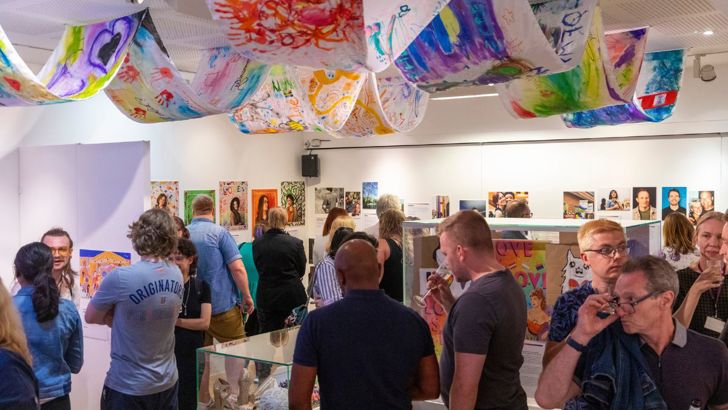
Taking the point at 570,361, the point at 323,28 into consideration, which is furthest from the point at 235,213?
the point at 570,361

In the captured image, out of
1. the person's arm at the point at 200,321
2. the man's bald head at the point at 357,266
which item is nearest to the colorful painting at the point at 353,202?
the person's arm at the point at 200,321

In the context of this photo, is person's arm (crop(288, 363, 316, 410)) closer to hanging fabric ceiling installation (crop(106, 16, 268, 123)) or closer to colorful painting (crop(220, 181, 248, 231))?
hanging fabric ceiling installation (crop(106, 16, 268, 123))

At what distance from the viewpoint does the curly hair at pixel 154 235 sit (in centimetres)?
403

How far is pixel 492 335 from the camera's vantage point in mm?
3064

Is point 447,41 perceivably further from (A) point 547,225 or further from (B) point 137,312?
(B) point 137,312

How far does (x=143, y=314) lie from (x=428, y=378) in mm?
1658

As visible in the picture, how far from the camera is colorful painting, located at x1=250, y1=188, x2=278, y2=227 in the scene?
8891 millimetres

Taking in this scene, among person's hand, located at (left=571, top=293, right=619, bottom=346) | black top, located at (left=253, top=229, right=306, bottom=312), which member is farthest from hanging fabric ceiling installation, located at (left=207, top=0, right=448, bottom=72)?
black top, located at (left=253, top=229, right=306, bottom=312)

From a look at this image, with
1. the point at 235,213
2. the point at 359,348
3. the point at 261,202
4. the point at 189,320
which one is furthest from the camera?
the point at 261,202

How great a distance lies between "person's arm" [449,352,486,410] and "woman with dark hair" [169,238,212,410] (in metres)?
2.26

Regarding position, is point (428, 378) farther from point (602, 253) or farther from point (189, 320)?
point (189, 320)

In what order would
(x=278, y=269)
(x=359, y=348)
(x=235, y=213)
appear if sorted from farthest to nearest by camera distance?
(x=235, y=213) < (x=278, y=269) < (x=359, y=348)

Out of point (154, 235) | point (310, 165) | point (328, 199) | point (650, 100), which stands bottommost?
point (154, 235)

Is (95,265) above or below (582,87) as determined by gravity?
below
